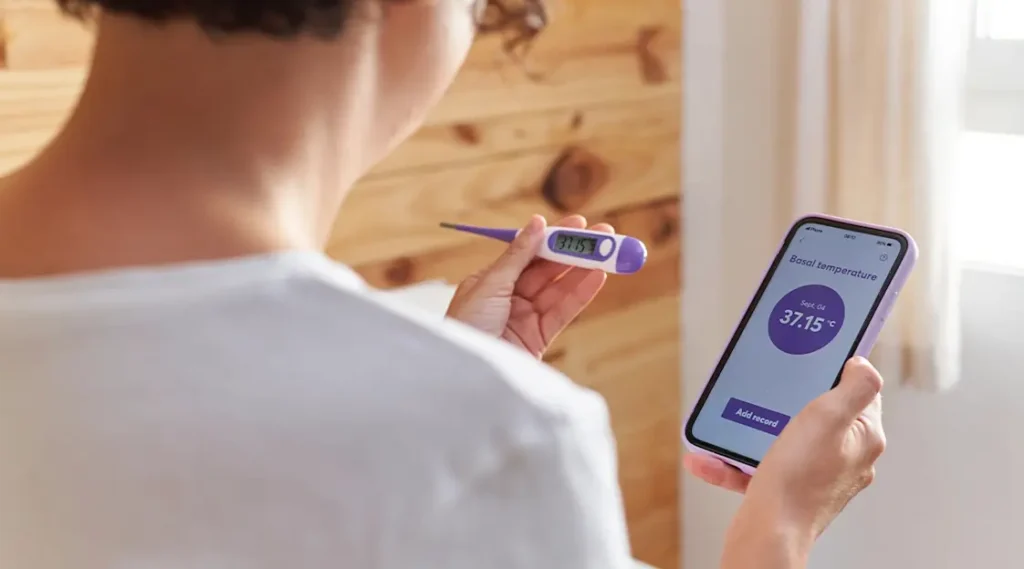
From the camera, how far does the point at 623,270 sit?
2.53 feet

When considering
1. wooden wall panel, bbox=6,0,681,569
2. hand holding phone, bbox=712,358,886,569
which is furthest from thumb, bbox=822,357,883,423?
wooden wall panel, bbox=6,0,681,569

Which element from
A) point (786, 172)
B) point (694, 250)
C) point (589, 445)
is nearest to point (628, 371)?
point (694, 250)

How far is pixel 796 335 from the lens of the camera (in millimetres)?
819

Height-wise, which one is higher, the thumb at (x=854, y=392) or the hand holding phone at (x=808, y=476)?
the thumb at (x=854, y=392)

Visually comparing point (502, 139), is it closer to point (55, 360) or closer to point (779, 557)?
point (779, 557)

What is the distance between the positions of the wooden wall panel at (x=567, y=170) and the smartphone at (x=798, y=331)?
16.5 inches

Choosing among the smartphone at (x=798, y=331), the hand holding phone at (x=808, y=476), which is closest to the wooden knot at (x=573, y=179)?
the smartphone at (x=798, y=331)

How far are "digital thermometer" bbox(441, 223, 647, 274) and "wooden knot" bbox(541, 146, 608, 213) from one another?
1.55 ft

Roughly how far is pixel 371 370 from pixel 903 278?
0.58m

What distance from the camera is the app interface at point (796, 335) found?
0.79 metres

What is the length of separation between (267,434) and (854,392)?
1.52 ft

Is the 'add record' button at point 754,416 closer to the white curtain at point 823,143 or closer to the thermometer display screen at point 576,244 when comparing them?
the thermometer display screen at point 576,244

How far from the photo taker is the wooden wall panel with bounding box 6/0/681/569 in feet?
2.87

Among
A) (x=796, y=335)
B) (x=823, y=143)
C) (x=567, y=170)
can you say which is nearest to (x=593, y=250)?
(x=796, y=335)
